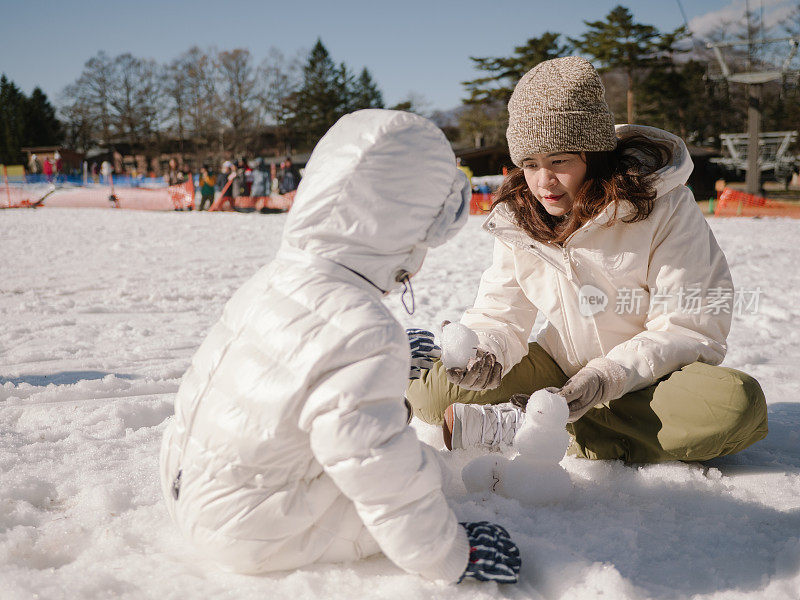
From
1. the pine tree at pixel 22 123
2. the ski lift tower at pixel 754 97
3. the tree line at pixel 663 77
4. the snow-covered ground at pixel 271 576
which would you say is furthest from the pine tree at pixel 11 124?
the snow-covered ground at pixel 271 576

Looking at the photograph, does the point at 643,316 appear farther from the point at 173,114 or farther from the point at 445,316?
the point at 173,114

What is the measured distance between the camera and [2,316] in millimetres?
4207

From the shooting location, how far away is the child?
46.5 inches

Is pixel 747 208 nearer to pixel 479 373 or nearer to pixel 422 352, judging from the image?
pixel 479 373

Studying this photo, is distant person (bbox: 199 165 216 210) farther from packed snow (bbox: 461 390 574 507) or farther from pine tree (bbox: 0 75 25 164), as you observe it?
pine tree (bbox: 0 75 25 164)

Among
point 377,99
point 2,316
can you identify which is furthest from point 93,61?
point 2,316

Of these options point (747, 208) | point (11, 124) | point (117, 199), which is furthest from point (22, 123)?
point (747, 208)

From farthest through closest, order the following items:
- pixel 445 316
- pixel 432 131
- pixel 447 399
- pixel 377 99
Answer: pixel 377 99
pixel 445 316
pixel 447 399
pixel 432 131

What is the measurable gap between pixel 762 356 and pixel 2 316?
4692 millimetres

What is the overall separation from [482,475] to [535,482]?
6.0 inches

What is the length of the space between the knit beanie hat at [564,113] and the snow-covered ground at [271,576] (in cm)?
107

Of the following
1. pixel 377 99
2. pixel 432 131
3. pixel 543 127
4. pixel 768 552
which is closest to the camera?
pixel 432 131

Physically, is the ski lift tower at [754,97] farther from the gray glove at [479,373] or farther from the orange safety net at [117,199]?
the gray glove at [479,373]

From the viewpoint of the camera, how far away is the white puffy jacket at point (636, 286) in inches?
80.6
